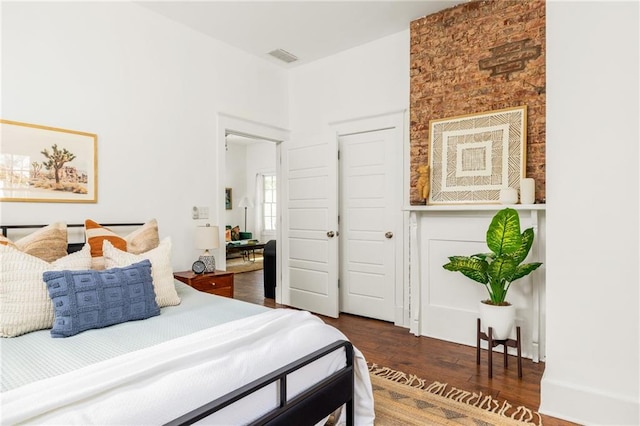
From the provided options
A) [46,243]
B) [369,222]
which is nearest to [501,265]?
[369,222]

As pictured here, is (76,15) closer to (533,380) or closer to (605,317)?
(605,317)

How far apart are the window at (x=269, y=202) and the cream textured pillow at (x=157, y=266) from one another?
6.98 m

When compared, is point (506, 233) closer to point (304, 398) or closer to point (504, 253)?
point (504, 253)

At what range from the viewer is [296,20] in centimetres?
360

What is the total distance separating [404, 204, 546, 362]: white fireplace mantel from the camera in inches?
118

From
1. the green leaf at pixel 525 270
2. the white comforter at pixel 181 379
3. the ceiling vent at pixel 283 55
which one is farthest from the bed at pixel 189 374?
the ceiling vent at pixel 283 55

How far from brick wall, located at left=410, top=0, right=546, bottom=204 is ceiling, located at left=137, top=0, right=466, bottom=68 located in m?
0.24

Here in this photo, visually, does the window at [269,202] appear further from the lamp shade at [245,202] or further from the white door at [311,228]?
the white door at [311,228]

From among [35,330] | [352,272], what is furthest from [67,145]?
[352,272]

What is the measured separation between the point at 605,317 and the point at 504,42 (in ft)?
7.60

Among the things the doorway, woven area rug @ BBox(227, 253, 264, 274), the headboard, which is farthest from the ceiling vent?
woven area rug @ BBox(227, 253, 264, 274)

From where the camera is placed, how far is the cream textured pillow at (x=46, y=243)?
90.5 inches

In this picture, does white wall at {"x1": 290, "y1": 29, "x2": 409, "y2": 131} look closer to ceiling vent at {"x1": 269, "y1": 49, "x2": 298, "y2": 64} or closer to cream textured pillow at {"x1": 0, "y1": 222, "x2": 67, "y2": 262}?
ceiling vent at {"x1": 269, "y1": 49, "x2": 298, "y2": 64}

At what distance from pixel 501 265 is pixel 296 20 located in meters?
2.86
